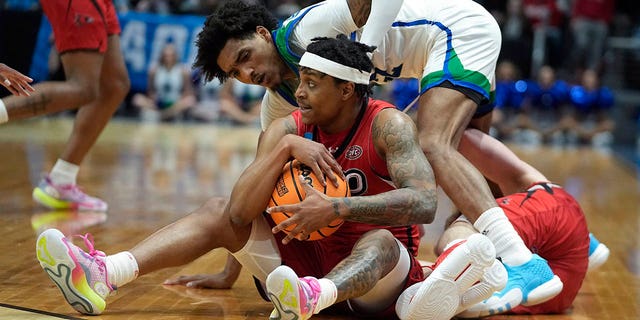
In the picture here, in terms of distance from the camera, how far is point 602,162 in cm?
1236

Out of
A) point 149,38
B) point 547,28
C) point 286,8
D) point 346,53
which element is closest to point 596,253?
point 346,53

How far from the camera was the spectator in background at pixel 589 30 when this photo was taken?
17203mm

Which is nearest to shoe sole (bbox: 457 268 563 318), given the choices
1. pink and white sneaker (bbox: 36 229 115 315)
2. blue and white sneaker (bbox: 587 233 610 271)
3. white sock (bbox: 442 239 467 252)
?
white sock (bbox: 442 239 467 252)

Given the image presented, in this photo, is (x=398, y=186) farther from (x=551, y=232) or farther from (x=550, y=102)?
(x=550, y=102)

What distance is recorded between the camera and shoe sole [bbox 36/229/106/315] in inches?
133

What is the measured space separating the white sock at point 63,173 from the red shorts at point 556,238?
127 inches

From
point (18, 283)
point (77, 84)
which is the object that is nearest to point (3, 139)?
point (77, 84)

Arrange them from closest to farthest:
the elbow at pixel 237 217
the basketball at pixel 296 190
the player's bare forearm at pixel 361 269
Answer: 1. the player's bare forearm at pixel 361 269
2. the basketball at pixel 296 190
3. the elbow at pixel 237 217

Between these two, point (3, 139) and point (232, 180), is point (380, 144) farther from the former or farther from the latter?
point (3, 139)

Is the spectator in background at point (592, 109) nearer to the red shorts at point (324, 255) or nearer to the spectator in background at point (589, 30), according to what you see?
the spectator in background at point (589, 30)

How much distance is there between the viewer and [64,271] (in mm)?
3402

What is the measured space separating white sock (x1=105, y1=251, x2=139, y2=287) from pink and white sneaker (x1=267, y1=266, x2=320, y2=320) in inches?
27.7

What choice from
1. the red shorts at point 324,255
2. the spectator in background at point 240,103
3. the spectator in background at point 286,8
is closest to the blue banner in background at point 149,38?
the spectator in background at point 240,103

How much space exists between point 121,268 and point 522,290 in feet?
5.67
